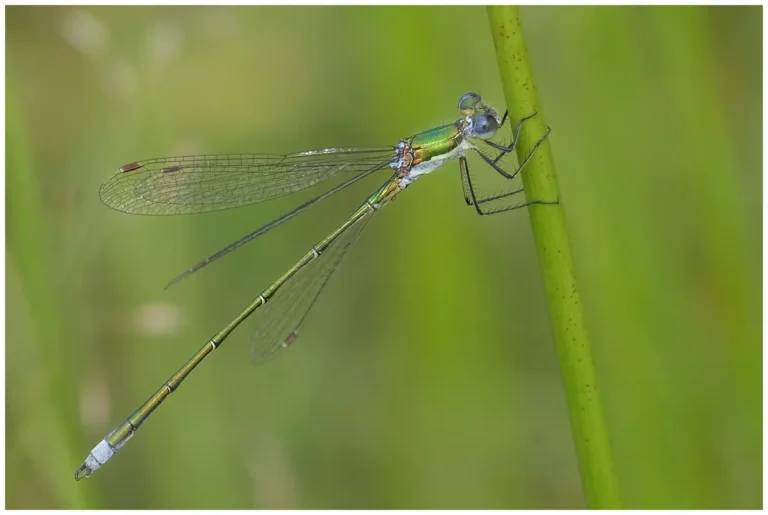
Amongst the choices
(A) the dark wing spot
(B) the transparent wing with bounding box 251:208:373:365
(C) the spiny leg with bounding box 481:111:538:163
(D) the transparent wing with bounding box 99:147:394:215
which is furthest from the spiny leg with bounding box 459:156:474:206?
(A) the dark wing spot

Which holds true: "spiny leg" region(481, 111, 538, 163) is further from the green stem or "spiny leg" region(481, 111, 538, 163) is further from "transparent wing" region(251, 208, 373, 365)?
"transparent wing" region(251, 208, 373, 365)

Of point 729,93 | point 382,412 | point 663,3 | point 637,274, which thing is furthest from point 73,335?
point 729,93

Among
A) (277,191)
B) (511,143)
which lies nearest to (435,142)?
(277,191)

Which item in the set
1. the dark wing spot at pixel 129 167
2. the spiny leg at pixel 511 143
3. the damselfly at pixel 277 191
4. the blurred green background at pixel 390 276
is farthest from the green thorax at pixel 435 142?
the dark wing spot at pixel 129 167

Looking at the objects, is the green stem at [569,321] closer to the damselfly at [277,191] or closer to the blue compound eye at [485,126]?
the blue compound eye at [485,126]

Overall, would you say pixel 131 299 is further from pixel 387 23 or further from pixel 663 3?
pixel 663 3

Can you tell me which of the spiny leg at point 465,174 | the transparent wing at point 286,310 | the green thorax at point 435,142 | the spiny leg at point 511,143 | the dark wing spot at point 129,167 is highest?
the dark wing spot at point 129,167
